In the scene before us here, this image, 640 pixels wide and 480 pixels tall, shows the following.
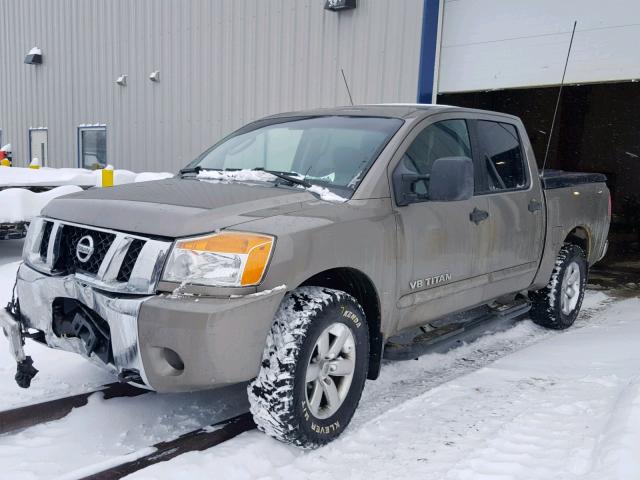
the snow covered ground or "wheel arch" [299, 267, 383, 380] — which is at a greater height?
"wheel arch" [299, 267, 383, 380]

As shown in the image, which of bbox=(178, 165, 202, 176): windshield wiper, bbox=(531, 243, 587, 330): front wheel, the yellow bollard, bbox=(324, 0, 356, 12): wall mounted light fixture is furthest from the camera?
bbox=(324, 0, 356, 12): wall mounted light fixture

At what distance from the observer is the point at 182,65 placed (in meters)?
12.2

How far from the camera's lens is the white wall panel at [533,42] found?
725 centimetres

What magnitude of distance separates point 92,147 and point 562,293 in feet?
41.5

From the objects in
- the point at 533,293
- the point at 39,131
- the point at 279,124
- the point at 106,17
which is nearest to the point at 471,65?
the point at 533,293

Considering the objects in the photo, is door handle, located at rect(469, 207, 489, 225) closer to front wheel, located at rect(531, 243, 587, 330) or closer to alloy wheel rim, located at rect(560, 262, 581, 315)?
front wheel, located at rect(531, 243, 587, 330)

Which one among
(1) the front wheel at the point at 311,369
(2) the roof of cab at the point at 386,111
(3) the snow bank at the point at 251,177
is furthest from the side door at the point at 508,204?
(1) the front wheel at the point at 311,369

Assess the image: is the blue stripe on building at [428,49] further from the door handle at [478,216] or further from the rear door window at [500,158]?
the door handle at [478,216]

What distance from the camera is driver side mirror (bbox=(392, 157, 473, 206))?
10.5 feet

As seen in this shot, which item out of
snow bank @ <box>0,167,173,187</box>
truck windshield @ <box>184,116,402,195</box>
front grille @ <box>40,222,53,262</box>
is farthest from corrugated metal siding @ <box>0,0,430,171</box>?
front grille @ <box>40,222,53,262</box>

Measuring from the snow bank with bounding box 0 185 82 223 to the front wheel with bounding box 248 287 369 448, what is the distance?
479 cm

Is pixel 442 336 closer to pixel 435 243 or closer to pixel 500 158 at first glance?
pixel 435 243

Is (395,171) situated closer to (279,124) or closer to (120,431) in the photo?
(279,124)

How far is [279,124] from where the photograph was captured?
4078 mm
